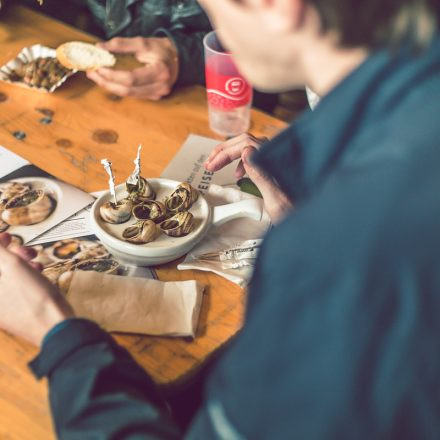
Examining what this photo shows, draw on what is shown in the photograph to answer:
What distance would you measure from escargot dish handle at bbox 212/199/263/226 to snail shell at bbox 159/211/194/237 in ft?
0.18

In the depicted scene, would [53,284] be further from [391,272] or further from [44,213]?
[391,272]

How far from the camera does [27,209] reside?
1093 millimetres

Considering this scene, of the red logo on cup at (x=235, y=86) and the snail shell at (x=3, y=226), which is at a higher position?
the red logo on cup at (x=235, y=86)

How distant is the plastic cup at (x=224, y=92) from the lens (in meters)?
1.26

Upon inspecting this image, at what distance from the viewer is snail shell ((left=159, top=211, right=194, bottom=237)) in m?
1.03

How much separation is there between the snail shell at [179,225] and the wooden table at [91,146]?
2.2 inches

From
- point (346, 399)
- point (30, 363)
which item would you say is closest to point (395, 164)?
point (346, 399)

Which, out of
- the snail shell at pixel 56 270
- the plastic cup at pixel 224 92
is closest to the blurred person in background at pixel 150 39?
the plastic cup at pixel 224 92


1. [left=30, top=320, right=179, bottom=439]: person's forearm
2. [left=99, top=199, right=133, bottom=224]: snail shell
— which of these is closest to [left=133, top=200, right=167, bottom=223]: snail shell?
[left=99, top=199, right=133, bottom=224]: snail shell

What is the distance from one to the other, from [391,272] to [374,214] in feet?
0.15

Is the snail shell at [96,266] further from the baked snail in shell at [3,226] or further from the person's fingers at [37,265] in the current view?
the baked snail in shell at [3,226]

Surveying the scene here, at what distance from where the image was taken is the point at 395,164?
53 centimetres

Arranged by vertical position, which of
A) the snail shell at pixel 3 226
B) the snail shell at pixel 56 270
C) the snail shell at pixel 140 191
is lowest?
the snail shell at pixel 56 270

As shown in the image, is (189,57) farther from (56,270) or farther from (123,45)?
(56,270)
